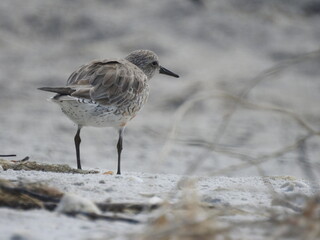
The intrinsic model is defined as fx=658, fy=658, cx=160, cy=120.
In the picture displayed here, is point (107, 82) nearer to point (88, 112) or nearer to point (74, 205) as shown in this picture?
point (88, 112)

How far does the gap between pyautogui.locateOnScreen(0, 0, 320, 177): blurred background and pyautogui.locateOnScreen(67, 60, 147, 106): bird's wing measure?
2.61 meters

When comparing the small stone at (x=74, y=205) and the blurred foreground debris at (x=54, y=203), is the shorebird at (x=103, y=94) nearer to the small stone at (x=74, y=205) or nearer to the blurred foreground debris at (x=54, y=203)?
the blurred foreground debris at (x=54, y=203)

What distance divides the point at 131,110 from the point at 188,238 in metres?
3.93

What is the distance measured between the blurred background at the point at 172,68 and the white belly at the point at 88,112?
8.89ft

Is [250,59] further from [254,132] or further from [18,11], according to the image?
[18,11]

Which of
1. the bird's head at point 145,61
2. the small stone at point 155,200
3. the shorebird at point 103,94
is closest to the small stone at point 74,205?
the small stone at point 155,200

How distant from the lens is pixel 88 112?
5883 mm

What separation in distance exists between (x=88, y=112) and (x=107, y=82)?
0.38 metres

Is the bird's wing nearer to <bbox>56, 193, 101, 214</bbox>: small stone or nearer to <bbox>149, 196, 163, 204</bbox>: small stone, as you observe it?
<bbox>149, 196, 163, 204</bbox>: small stone

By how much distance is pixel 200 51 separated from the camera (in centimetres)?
1314

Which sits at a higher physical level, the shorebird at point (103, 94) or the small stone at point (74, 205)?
the small stone at point (74, 205)

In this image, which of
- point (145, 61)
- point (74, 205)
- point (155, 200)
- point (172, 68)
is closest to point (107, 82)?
point (145, 61)

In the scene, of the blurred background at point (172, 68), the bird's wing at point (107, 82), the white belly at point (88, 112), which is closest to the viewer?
the white belly at point (88, 112)

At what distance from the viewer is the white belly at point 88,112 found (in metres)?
5.80
